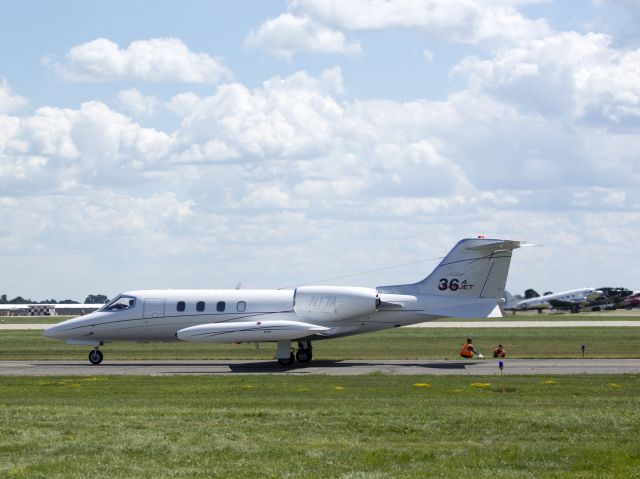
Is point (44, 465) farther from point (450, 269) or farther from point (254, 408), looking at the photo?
point (450, 269)

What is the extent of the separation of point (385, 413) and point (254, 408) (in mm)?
3366

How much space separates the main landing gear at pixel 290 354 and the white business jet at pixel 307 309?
0.13ft

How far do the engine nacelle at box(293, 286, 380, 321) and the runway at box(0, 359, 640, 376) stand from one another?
197 cm

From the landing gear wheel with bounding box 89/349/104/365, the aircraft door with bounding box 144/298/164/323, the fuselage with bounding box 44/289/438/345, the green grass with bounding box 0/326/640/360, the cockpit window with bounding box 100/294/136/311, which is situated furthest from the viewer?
the green grass with bounding box 0/326/640/360

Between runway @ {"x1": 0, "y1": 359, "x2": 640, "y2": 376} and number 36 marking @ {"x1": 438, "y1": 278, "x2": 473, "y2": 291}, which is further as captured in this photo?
number 36 marking @ {"x1": 438, "y1": 278, "x2": 473, "y2": 291}

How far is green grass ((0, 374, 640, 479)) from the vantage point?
14883 mm

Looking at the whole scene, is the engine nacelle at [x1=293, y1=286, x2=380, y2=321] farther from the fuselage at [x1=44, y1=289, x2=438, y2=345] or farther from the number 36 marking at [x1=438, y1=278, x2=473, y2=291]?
the number 36 marking at [x1=438, y1=278, x2=473, y2=291]

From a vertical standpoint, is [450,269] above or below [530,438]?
above

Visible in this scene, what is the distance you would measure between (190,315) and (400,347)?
15165 millimetres

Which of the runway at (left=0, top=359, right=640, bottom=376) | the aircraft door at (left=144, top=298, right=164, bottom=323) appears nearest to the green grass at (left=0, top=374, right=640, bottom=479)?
the runway at (left=0, top=359, right=640, bottom=376)

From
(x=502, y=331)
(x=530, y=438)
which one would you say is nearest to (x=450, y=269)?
(x=530, y=438)

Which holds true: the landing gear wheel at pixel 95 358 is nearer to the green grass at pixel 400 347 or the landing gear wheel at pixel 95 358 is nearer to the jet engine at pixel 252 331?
the jet engine at pixel 252 331

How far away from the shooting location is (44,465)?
594 inches

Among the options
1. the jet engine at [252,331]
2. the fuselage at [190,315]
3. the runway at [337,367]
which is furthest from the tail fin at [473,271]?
the jet engine at [252,331]
